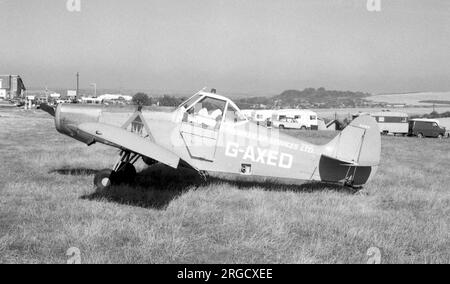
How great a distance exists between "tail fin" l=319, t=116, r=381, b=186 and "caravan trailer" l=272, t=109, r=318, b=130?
3244 cm

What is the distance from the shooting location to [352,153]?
8148 millimetres

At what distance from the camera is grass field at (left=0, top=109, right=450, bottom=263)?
5.02m

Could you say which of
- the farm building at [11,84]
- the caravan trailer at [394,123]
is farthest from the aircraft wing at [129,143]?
the farm building at [11,84]

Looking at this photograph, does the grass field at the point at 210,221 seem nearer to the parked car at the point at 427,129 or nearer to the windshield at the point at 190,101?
the windshield at the point at 190,101

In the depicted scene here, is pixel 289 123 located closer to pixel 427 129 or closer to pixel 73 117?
pixel 427 129

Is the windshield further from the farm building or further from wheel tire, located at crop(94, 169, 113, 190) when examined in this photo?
the farm building

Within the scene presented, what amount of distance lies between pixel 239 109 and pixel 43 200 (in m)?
4.12

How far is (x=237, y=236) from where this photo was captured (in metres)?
5.71

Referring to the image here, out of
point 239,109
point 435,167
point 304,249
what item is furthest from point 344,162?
point 435,167

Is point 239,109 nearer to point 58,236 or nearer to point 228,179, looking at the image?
point 228,179

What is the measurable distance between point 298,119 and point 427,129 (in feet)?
40.7
